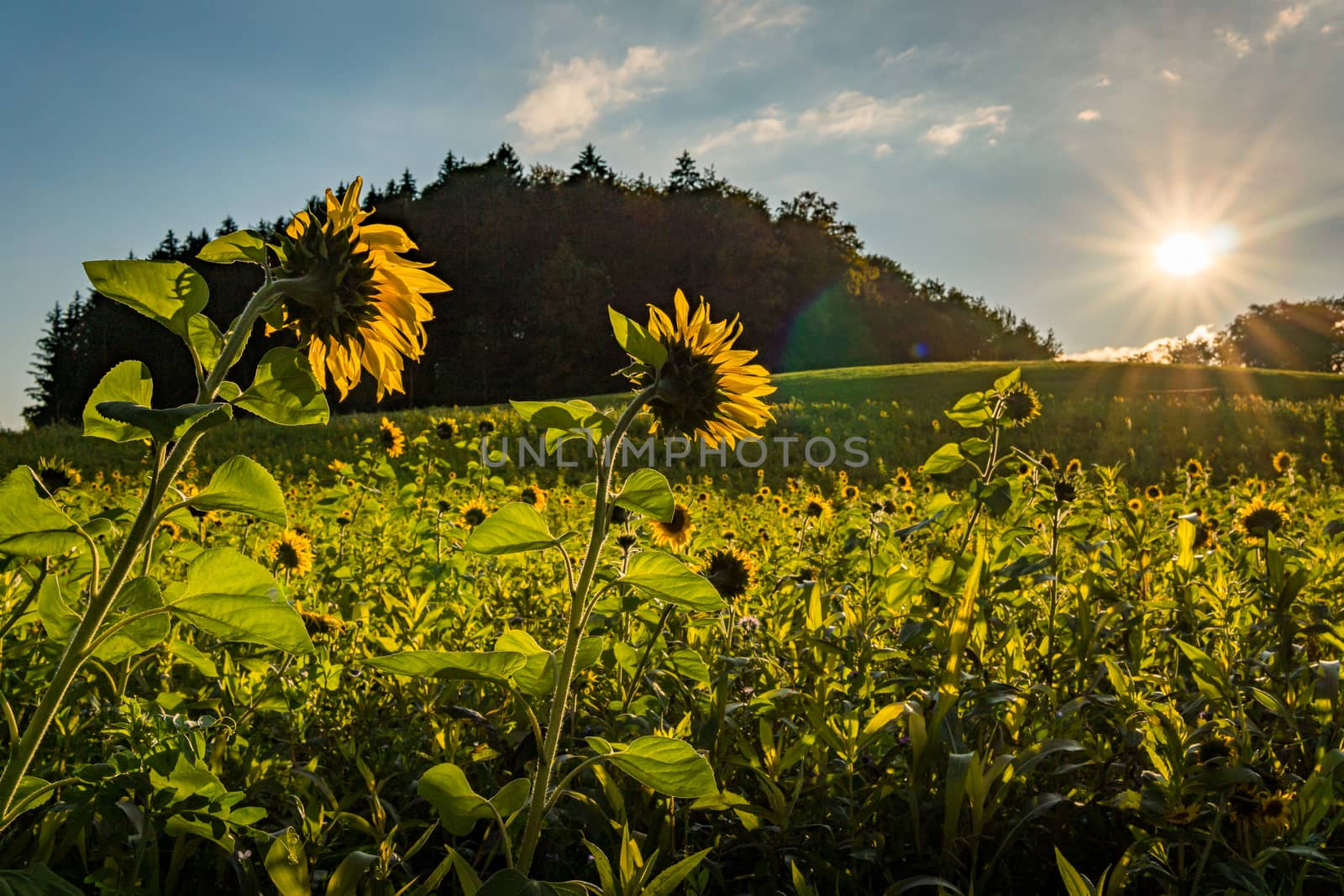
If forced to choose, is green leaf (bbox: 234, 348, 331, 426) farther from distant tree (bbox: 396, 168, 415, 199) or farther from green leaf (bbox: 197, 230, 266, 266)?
distant tree (bbox: 396, 168, 415, 199)

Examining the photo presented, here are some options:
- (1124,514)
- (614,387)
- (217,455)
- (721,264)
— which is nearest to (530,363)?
(614,387)

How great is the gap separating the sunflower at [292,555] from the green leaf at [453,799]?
238cm

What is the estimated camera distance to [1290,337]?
52.3m

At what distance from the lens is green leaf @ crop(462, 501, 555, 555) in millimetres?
880

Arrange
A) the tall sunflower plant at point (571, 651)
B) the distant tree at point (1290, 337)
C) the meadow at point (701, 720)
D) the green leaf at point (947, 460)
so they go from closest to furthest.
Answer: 1. the tall sunflower plant at point (571, 651)
2. the meadow at point (701, 720)
3. the green leaf at point (947, 460)
4. the distant tree at point (1290, 337)

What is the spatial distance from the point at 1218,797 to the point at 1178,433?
13169 mm

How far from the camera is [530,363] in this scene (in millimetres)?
39094

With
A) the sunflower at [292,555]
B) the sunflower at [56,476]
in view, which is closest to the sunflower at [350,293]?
the sunflower at [292,555]

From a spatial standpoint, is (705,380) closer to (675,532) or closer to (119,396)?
(119,396)

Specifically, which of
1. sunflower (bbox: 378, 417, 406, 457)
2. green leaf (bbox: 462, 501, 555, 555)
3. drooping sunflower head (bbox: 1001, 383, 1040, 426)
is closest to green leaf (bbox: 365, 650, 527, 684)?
green leaf (bbox: 462, 501, 555, 555)

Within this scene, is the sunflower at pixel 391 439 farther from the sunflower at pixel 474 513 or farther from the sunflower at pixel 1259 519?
the sunflower at pixel 1259 519

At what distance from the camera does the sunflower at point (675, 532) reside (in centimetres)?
284

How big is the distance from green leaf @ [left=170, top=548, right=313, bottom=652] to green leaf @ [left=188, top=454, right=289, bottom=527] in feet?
0.14

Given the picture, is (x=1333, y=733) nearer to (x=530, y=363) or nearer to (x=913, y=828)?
(x=913, y=828)
